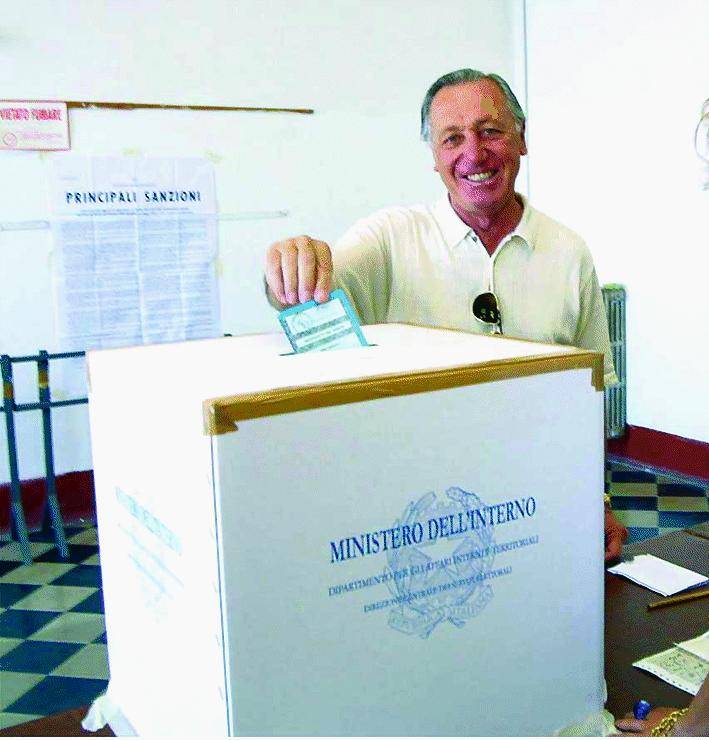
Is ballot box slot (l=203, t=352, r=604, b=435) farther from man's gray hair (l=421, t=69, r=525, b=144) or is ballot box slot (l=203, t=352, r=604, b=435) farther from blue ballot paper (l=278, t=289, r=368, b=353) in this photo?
man's gray hair (l=421, t=69, r=525, b=144)

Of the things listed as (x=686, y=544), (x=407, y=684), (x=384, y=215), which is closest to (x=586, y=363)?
(x=407, y=684)

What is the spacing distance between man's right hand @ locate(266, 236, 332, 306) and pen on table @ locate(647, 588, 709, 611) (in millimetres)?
671

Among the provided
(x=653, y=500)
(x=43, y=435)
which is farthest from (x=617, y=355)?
(x=43, y=435)

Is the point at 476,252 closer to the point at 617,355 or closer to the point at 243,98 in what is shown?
the point at 243,98

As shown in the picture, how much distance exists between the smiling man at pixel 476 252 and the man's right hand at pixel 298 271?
610 millimetres

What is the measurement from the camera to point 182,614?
719 mm

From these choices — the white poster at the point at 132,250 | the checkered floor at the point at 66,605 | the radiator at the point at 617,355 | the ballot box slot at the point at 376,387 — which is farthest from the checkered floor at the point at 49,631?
the radiator at the point at 617,355

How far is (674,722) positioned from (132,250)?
362 centimetres

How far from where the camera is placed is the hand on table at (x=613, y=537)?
1.44 meters

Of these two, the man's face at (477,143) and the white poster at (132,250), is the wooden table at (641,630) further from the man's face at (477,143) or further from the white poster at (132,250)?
the white poster at (132,250)

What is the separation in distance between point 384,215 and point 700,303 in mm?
2825

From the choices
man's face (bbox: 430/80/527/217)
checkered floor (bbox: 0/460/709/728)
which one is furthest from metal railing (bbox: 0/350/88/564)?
man's face (bbox: 430/80/527/217)

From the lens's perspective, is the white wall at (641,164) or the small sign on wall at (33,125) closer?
the small sign on wall at (33,125)

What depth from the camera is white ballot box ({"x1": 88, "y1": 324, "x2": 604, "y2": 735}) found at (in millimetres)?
658
